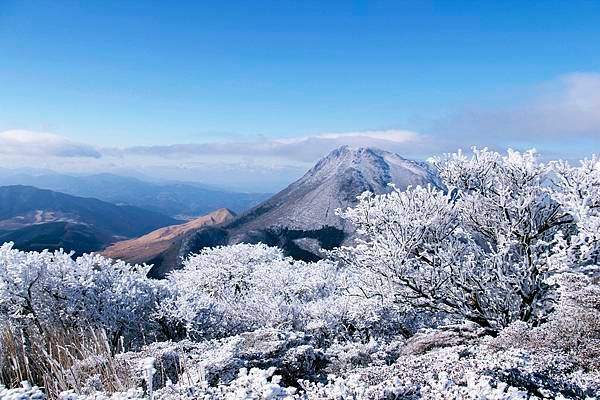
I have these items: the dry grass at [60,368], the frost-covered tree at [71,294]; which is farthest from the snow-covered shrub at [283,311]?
the dry grass at [60,368]

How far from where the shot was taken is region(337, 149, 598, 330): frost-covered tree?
36.7ft

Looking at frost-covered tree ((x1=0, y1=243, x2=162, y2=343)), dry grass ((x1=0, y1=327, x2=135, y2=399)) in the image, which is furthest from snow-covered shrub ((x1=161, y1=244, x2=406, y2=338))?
dry grass ((x1=0, y1=327, x2=135, y2=399))

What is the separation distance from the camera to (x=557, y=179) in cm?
1168

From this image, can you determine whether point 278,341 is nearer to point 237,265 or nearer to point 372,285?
point 372,285

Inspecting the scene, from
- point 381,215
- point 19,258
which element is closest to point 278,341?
point 381,215

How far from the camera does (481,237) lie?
13078mm

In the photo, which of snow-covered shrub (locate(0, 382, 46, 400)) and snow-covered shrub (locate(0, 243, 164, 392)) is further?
snow-covered shrub (locate(0, 243, 164, 392))

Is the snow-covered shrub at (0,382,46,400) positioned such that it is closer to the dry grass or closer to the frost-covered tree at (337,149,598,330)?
the dry grass

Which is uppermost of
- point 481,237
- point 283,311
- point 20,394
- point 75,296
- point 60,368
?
point 481,237

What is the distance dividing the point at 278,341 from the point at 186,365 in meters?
1.81

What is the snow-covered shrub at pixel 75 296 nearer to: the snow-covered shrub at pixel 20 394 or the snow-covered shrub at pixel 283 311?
the snow-covered shrub at pixel 283 311

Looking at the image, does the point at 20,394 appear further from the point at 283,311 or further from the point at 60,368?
the point at 283,311

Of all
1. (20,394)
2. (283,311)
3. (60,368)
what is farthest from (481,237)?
(20,394)

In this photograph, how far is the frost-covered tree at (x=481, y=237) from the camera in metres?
11.2
